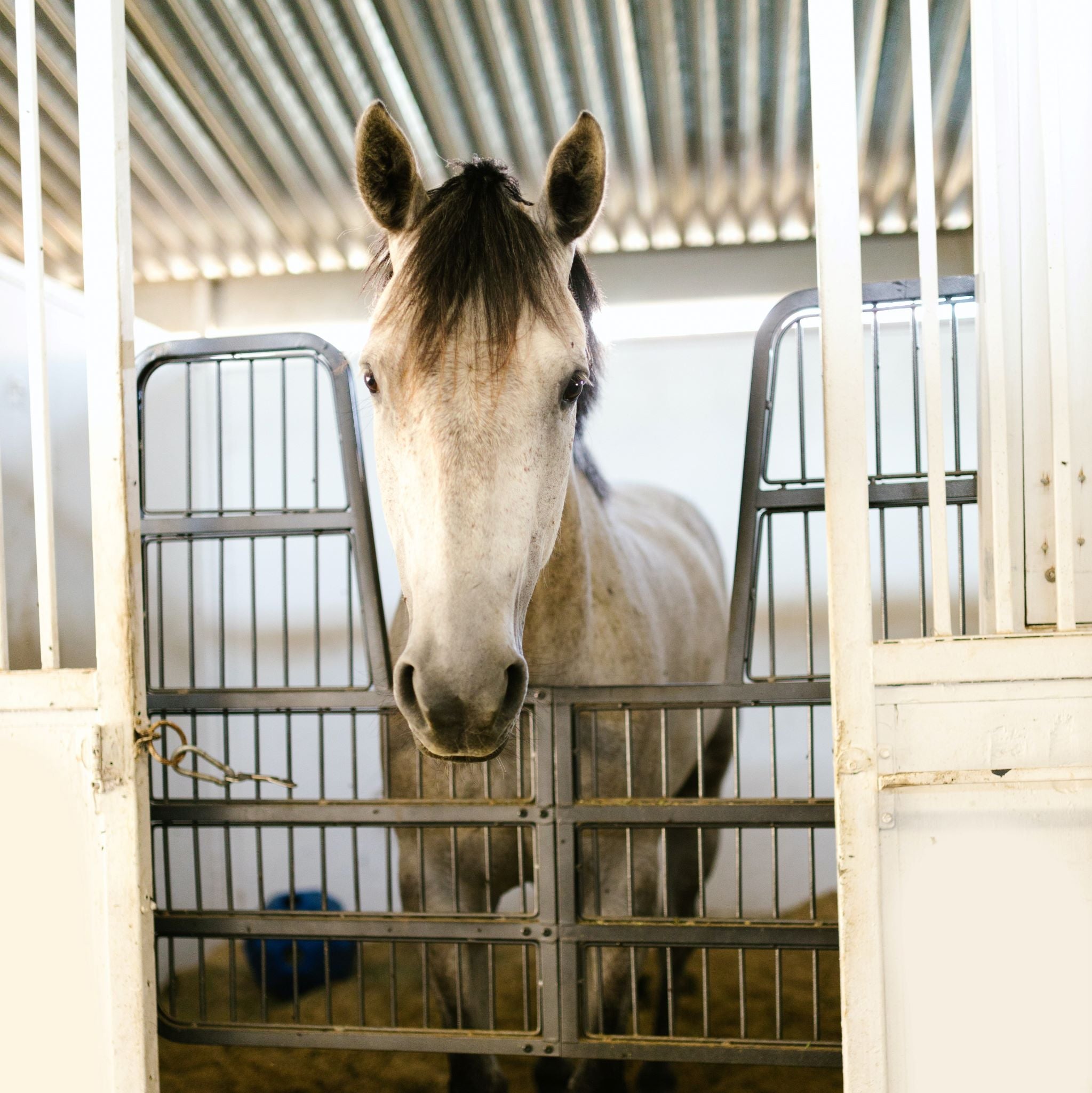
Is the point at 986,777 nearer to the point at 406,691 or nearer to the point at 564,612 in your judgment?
the point at 406,691

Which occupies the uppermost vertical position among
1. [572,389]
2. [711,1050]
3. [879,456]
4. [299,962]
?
[572,389]

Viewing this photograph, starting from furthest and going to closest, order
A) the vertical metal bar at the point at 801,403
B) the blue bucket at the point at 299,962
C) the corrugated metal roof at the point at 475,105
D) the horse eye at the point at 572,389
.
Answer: the blue bucket at the point at 299,962 < the corrugated metal roof at the point at 475,105 < the vertical metal bar at the point at 801,403 < the horse eye at the point at 572,389

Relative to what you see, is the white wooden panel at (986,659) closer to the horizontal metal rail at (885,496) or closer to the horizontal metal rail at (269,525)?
the horizontal metal rail at (885,496)

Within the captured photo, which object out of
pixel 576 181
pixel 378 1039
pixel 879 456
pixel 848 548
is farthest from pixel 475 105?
pixel 378 1039

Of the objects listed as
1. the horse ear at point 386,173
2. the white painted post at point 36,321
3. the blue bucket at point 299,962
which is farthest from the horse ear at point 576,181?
the blue bucket at point 299,962

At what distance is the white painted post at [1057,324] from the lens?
1074 millimetres

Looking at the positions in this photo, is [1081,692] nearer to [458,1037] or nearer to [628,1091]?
[458,1037]

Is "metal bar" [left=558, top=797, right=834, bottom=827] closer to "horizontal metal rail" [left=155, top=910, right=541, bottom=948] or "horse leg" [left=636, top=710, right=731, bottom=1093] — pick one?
"horse leg" [left=636, top=710, right=731, bottom=1093]

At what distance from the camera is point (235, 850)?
341 centimetres

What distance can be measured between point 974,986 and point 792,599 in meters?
2.50

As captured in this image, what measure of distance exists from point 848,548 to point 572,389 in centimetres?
49

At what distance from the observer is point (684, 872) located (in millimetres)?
2645

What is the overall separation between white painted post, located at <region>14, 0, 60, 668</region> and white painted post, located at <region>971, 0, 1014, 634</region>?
1.28 meters

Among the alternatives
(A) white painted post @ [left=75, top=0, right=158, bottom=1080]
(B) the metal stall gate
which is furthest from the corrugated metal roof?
(A) white painted post @ [left=75, top=0, right=158, bottom=1080]
